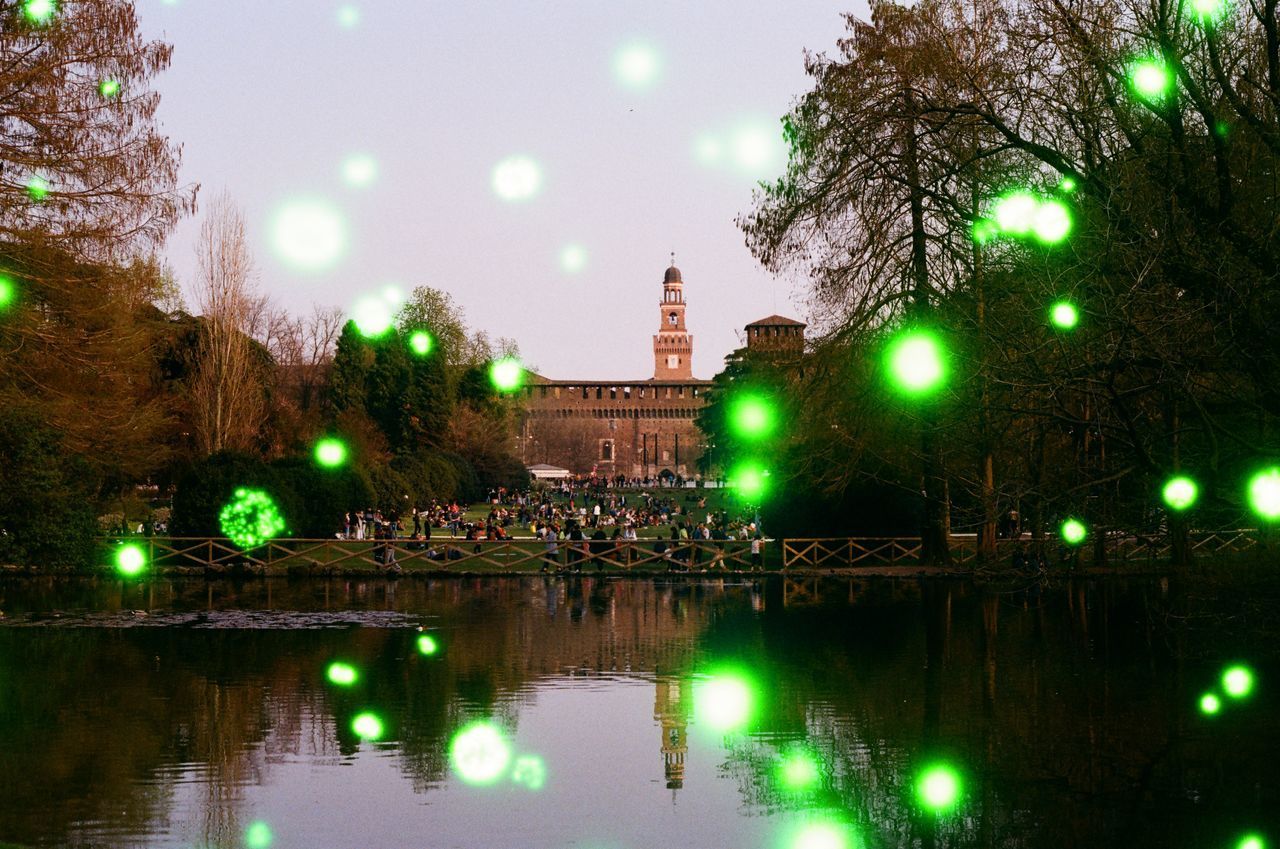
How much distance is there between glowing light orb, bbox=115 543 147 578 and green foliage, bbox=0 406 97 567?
111cm

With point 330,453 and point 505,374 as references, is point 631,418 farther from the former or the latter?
point 330,453

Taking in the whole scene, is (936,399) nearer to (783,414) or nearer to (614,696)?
(783,414)

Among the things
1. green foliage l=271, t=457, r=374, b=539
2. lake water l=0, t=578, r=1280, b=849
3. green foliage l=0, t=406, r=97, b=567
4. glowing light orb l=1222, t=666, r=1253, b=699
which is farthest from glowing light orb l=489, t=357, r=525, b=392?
glowing light orb l=1222, t=666, r=1253, b=699

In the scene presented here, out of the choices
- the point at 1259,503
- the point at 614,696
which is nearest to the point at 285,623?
the point at 614,696

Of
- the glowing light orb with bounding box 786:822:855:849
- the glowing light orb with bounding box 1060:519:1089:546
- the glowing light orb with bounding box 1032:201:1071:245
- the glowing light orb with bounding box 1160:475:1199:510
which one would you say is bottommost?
the glowing light orb with bounding box 786:822:855:849

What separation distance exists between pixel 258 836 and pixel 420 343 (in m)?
68.4

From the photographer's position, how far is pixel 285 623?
22719 mm

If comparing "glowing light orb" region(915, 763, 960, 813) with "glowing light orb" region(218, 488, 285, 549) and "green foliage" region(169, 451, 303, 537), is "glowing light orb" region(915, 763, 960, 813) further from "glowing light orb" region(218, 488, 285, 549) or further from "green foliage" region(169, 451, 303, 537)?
"green foliage" region(169, 451, 303, 537)

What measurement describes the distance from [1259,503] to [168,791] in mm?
9778

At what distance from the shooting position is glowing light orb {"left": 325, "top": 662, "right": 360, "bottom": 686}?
16.2 meters

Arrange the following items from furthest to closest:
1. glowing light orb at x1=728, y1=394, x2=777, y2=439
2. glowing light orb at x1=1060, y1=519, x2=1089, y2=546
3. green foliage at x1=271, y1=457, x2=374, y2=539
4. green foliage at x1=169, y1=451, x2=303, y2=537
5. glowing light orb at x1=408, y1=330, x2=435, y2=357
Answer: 1. glowing light orb at x1=408, y1=330, x2=435, y2=357
2. green foliage at x1=271, y1=457, x2=374, y2=539
3. green foliage at x1=169, y1=451, x2=303, y2=537
4. glowing light orb at x1=728, y1=394, x2=777, y2=439
5. glowing light orb at x1=1060, y1=519, x2=1089, y2=546

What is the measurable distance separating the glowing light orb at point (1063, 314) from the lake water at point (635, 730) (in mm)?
3683

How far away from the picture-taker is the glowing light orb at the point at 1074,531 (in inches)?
616

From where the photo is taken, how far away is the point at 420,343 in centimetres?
7675
